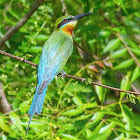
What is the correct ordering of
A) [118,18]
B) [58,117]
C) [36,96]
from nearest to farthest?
[36,96] → [58,117] → [118,18]

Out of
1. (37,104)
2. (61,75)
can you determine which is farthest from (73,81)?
(37,104)

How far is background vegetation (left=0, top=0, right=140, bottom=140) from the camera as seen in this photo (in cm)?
224

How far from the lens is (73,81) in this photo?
9.50ft

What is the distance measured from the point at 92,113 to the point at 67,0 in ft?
4.80

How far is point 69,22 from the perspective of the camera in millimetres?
2801

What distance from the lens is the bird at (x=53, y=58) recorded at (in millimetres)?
2057

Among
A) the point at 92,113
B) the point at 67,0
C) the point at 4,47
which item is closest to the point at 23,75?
the point at 4,47

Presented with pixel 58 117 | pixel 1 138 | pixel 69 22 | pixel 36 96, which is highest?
pixel 69 22

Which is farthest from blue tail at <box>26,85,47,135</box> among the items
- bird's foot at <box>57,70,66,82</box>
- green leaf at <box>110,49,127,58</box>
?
green leaf at <box>110,49,127,58</box>

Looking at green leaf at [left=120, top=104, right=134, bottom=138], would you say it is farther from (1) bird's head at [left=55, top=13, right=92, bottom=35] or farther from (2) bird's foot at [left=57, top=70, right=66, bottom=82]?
(1) bird's head at [left=55, top=13, right=92, bottom=35]

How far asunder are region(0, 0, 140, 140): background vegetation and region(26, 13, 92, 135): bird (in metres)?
0.14

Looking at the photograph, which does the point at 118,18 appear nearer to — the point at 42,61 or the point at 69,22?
the point at 69,22

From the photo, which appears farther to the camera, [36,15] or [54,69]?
[36,15]

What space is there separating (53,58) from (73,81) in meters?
0.58
